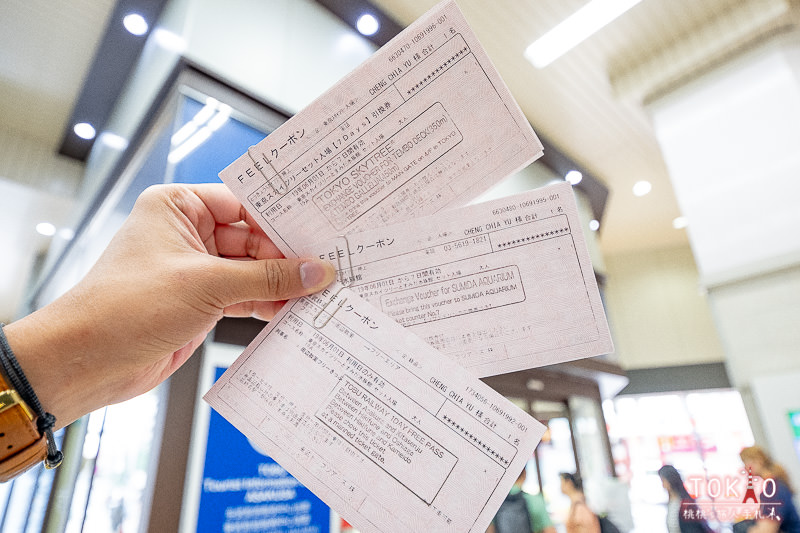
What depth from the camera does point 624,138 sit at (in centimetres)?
276

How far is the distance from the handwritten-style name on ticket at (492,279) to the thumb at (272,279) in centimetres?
3

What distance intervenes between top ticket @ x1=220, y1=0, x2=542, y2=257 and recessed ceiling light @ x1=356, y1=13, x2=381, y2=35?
1750 millimetres

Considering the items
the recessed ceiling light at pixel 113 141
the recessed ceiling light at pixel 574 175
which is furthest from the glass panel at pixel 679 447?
the recessed ceiling light at pixel 113 141

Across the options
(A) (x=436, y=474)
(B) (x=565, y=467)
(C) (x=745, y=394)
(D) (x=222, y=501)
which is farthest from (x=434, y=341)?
(B) (x=565, y=467)

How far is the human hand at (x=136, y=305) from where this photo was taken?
0.41 m

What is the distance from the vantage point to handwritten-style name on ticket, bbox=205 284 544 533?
0.36 metres

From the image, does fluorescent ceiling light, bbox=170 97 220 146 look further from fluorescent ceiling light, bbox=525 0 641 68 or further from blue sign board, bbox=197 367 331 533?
fluorescent ceiling light, bbox=525 0 641 68

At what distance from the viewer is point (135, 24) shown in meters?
1.84

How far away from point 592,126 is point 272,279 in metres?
2.77

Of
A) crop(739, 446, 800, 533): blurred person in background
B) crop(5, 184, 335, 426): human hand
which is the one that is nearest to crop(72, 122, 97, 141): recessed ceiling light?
crop(5, 184, 335, 426): human hand

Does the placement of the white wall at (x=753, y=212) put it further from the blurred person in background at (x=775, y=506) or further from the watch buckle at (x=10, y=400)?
the watch buckle at (x=10, y=400)

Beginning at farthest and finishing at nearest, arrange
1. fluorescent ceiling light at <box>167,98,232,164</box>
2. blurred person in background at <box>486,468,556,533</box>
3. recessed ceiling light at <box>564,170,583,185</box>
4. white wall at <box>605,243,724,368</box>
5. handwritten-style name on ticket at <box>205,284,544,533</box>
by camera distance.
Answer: white wall at <box>605,243,724,368</box> < recessed ceiling light at <box>564,170,583,185</box> < blurred person in background at <box>486,468,556,533</box> < fluorescent ceiling light at <box>167,98,232,164</box> < handwritten-style name on ticket at <box>205,284,544,533</box>

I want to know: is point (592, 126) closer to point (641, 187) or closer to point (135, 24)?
point (641, 187)

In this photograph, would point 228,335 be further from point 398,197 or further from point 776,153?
point 776,153
